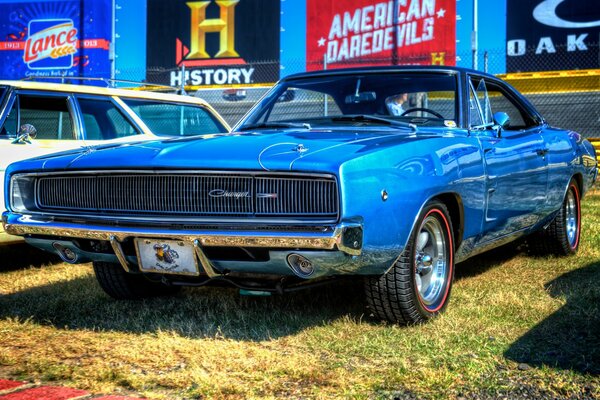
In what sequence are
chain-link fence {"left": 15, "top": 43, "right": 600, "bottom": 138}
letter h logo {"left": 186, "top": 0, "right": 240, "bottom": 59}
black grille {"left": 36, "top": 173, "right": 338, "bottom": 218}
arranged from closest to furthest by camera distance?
black grille {"left": 36, "top": 173, "right": 338, "bottom": 218} < chain-link fence {"left": 15, "top": 43, "right": 600, "bottom": 138} < letter h logo {"left": 186, "top": 0, "right": 240, "bottom": 59}

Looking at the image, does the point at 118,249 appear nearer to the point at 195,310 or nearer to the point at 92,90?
the point at 195,310

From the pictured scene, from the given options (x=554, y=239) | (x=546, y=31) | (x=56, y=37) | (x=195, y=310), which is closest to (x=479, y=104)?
(x=554, y=239)

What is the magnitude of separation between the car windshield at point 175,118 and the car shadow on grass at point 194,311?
2.46m

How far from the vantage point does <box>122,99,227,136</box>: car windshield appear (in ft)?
23.5

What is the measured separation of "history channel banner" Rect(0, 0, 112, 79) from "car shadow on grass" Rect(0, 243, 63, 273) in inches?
472

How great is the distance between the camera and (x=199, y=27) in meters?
18.5

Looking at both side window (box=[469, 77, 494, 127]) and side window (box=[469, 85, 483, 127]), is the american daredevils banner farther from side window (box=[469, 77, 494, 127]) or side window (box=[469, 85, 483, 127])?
side window (box=[469, 85, 483, 127])

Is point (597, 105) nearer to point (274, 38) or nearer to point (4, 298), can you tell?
point (274, 38)

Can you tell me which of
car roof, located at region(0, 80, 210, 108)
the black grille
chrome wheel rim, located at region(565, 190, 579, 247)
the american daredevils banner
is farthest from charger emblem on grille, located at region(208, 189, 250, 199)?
the american daredevils banner

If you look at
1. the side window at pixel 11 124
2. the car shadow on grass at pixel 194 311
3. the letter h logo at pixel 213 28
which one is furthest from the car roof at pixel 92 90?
the letter h logo at pixel 213 28

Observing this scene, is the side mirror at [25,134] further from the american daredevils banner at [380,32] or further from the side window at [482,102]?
the american daredevils banner at [380,32]

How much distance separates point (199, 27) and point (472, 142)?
14.9 meters

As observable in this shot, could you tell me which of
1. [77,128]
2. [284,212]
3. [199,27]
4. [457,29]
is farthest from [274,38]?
[284,212]

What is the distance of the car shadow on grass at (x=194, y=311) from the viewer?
3.95m
